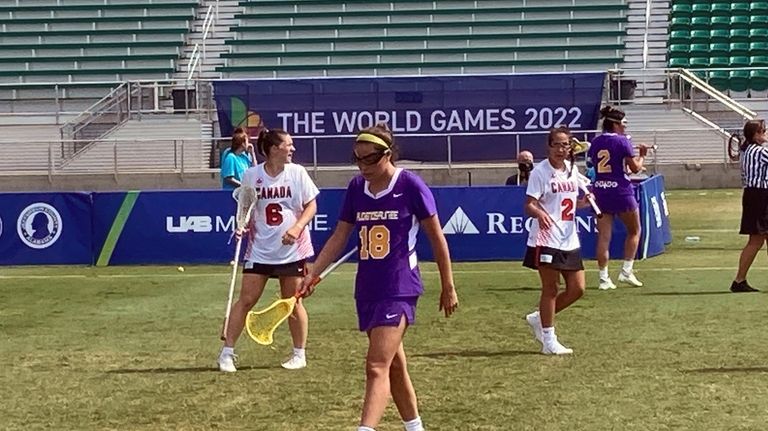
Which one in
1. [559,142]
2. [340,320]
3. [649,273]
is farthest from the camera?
[649,273]

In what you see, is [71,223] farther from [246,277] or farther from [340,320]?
[246,277]

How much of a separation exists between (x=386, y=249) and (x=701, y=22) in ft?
103

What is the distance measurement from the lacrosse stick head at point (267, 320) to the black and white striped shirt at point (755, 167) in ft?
20.5

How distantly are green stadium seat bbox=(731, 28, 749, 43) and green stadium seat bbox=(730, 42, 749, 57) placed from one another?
16 cm

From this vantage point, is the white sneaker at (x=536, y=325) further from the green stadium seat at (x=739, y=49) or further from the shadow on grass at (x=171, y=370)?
the green stadium seat at (x=739, y=49)

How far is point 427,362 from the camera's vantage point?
9.66 meters

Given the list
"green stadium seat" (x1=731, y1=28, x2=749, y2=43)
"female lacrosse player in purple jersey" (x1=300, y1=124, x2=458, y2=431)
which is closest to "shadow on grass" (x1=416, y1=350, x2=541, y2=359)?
"female lacrosse player in purple jersey" (x1=300, y1=124, x2=458, y2=431)

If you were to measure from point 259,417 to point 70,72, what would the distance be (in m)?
29.5

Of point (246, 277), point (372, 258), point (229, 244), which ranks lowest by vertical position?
point (229, 244)

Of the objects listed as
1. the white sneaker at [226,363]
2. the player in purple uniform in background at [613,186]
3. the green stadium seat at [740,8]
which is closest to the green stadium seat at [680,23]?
the green stadium seat at [740,8]

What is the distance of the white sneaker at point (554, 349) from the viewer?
9.77 metres

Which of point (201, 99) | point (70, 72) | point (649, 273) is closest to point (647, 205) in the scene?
point (649, 273)

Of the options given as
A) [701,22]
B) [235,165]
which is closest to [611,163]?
[235,165]

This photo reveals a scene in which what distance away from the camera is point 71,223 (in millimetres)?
17547
